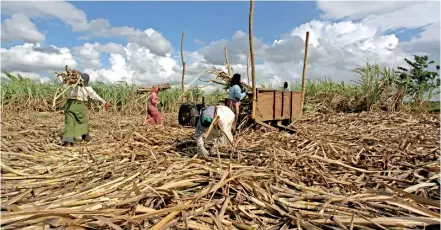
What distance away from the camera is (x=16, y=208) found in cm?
222

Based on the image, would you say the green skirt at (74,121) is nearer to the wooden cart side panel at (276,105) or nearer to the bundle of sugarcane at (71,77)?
the bundle of sugarcane at (71,77)

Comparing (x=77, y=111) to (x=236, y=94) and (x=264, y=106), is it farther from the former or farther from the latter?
(x=264, y=106)

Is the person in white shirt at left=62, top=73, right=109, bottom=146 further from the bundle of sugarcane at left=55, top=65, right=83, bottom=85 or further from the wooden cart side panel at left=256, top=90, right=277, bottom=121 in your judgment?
the wooden cart side panel at left=256, top=90, right=277, bottom=121

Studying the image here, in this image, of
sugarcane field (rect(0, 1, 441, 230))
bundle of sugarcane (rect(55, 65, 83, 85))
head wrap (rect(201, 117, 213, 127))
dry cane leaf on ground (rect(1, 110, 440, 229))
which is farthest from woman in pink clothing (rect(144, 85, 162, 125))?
head wrap (rect(201, 117, 213, 127))

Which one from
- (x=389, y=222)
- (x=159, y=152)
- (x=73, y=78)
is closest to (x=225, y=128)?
(x=159, y=152)

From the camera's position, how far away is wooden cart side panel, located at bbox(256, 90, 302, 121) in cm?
572

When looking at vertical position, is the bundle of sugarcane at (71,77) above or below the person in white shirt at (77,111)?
above

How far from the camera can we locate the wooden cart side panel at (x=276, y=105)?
5719mm

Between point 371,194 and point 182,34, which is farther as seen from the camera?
point 182,34

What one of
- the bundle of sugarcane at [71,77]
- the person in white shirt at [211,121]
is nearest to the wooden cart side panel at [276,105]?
the person in white shirt at [211,121]

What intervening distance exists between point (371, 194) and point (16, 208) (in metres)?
2.47

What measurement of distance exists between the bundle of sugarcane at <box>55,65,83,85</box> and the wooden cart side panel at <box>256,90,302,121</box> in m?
2.91

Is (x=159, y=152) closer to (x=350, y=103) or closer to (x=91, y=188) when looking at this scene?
(x=91, y=188)

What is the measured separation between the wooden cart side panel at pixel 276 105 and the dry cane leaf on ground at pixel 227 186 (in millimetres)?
1497
